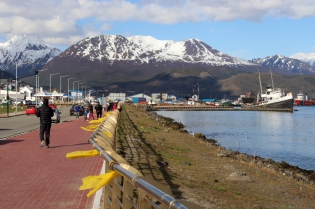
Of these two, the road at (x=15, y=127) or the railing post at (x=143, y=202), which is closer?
the railing post at (x=143, y=202)

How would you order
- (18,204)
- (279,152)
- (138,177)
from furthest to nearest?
(279,152) → (18,204) → (138,177)

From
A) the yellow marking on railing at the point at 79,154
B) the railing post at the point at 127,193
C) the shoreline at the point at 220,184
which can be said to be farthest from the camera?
the shoreline at the point at 220,184

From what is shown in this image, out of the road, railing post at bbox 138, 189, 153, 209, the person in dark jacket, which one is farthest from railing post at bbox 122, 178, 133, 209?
the road

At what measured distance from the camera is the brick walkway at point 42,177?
955 cm

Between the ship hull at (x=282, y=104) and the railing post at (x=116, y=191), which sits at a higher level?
the railing post at (x=116, y=191)

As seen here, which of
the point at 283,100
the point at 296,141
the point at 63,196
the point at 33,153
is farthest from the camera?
the point at 283,100

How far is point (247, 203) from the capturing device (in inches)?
491

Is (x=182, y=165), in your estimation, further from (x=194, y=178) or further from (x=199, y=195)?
(x=199, y=195)

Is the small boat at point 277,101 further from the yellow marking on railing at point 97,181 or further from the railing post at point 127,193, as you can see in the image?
the railing post at point 127,193

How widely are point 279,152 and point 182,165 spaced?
63.5 ft

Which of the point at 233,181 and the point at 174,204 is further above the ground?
the point at 174,204

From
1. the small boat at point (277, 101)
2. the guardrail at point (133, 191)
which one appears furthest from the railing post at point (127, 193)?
the small boat at point (277, 101)

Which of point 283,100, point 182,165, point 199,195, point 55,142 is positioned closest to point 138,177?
point 199,195

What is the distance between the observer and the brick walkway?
955 centimetres
